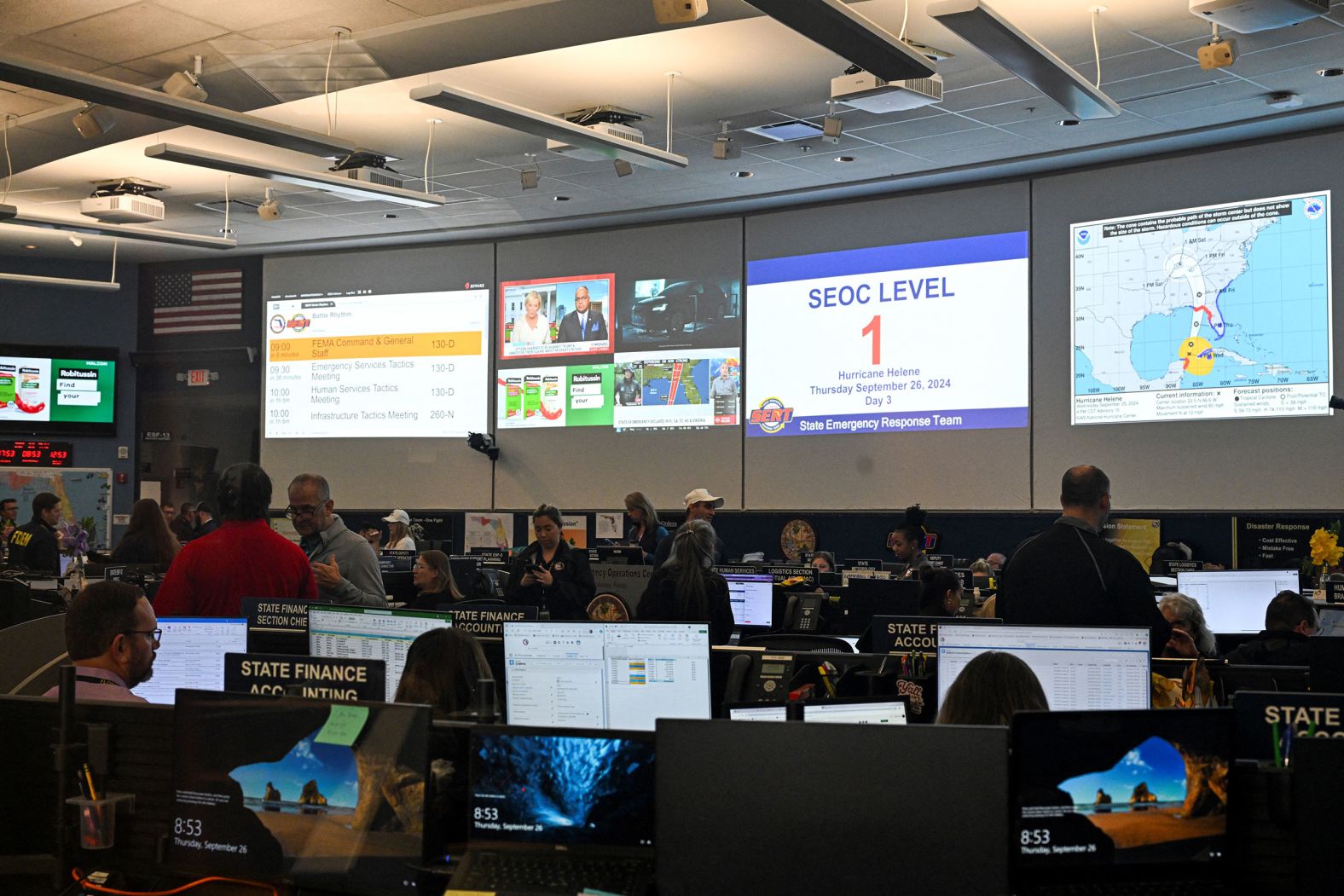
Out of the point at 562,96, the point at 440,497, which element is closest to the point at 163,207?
the point at 440,497

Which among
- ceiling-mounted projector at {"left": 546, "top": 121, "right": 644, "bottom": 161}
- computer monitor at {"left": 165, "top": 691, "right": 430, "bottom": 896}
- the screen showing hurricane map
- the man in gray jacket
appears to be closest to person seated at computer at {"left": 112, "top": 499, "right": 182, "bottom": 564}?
the man in gray jacket

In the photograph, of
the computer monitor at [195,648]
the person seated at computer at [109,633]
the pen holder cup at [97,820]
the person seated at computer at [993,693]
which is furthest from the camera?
the computer monitor at [195,648]

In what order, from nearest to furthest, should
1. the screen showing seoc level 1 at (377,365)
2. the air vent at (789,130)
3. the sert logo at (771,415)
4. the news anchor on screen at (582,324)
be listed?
the air vent at (789,130) → the sert logo at (771,415) → the news anchor on screen at (582,324) → the screen showing seoc level 1 at (377,365)

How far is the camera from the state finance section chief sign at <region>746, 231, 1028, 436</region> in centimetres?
1033

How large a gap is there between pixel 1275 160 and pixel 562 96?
5.02 metres

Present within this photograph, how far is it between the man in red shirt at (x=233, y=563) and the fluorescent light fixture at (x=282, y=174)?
3735 millimetres

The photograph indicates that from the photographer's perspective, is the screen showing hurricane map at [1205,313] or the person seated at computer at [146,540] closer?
the person seated at computer at [146,540]

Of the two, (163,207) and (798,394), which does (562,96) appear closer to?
(798,394)

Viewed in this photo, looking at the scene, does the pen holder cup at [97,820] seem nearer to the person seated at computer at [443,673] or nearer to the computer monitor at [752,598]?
the person seated at computer at [443,673]

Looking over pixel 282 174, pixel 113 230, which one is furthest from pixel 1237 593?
pixel 113 230

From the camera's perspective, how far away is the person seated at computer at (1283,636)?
4.94m

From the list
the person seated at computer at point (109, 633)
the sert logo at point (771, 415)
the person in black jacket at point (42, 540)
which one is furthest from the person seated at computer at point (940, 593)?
the person in black jacket at point (42, 540)

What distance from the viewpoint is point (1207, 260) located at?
30.7 ft

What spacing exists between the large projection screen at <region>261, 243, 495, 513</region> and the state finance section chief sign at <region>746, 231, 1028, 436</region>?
3.09 meters
